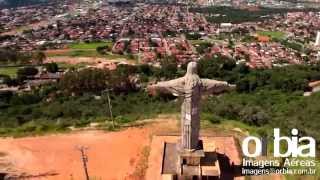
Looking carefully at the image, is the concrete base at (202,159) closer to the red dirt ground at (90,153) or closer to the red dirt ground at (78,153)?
the red dirt ground at (90,153)

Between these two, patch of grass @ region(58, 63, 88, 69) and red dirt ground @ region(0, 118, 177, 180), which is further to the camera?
patch of grass @ region(58, 63, 88, 69)

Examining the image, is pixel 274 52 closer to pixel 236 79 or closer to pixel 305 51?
pixel 305 51

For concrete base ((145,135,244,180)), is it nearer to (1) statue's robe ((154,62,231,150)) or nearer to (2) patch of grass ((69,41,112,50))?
(1) statue's robe ((154,62,231,150))

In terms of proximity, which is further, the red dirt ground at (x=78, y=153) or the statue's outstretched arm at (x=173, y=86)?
the red dirt ground at (x=78, y=153)

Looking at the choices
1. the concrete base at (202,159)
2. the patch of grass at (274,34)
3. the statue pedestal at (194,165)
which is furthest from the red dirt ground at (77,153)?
the patch of grass at (274,34)

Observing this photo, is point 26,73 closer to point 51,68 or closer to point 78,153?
point 51,68

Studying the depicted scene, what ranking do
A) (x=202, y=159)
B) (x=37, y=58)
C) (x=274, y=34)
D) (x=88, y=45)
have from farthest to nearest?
1. (x=274, y=34)
2. (x=88, y=45)
3. (x=37, y=58)
4. (x=202, y=159)

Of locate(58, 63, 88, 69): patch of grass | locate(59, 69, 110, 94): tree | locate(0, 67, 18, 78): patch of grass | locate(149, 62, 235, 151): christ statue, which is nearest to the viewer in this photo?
locate(149, 62, 235, 151): christ statue

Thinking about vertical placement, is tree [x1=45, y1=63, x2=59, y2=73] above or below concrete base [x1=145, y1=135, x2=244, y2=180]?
below

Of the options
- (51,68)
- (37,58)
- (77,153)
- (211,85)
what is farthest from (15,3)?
(211,85)

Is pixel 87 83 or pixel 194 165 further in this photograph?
pixel 87 83

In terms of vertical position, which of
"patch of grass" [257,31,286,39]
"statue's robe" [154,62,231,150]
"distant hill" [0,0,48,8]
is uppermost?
"statue's robe" [154,62,231,150]

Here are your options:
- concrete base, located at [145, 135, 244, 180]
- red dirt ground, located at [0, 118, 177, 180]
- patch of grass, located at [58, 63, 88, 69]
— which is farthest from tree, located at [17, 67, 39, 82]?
concrete base, located at [145, 135, 244, 180]
